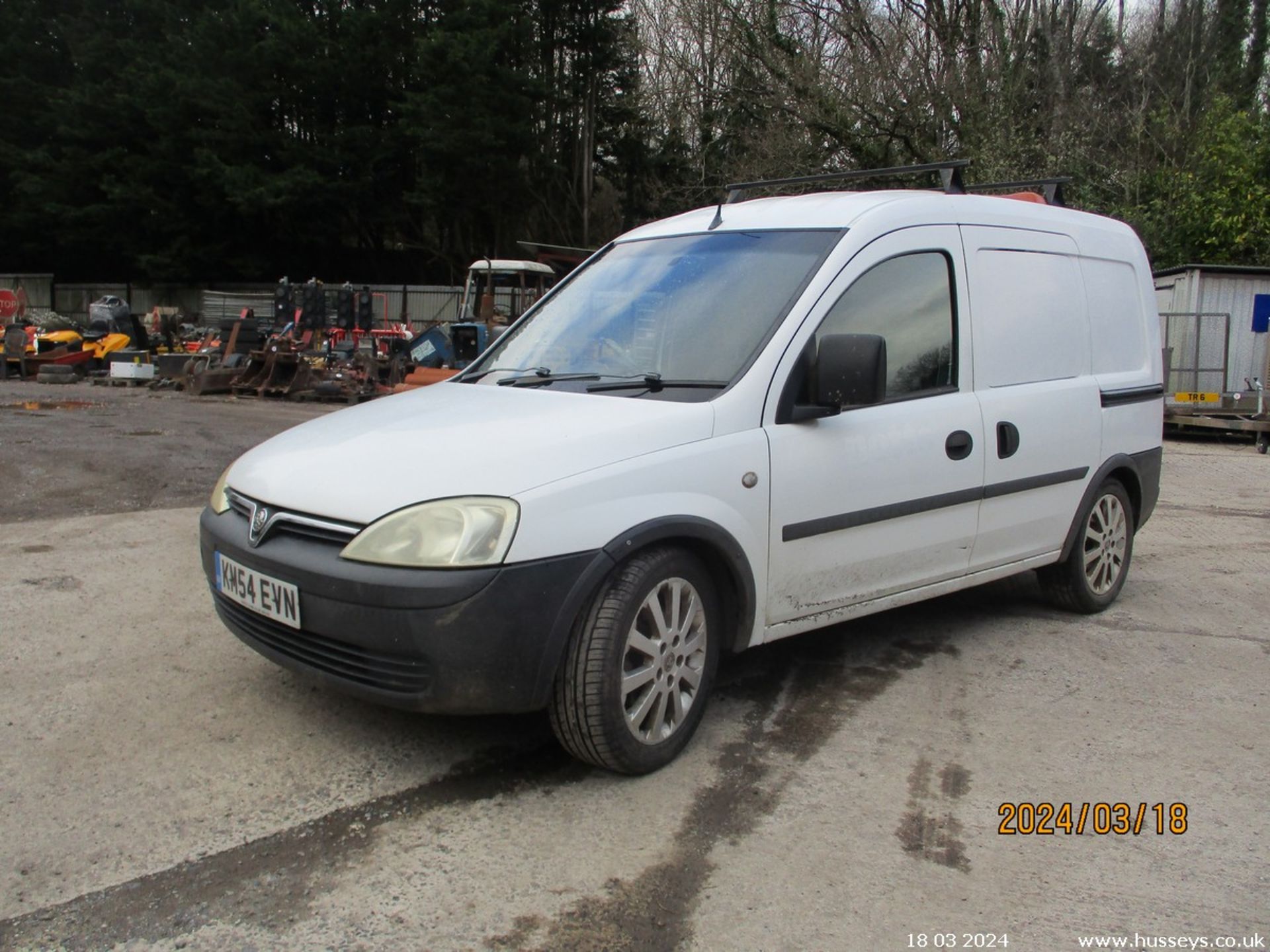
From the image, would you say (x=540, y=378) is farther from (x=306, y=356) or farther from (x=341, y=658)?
(x=306, y=356)

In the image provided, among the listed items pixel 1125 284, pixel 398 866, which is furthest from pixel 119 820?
pixel 1125 284

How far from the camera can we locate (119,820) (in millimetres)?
3074

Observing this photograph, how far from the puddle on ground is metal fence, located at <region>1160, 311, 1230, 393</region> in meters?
16.0

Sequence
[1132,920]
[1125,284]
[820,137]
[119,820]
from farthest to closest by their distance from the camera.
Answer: [820,137]
[1125,284]
[119,820]
[1132,920]

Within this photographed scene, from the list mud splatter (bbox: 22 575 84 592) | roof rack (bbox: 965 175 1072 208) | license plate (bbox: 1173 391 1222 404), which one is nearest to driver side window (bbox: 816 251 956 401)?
roof rack (bbox: 965 175 1072 208)

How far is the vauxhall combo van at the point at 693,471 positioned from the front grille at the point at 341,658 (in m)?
0.01

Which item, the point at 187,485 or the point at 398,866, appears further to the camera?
the point at 187,485

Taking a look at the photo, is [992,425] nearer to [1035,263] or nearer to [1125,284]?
[1035,263]

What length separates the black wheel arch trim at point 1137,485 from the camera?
5.14 meters

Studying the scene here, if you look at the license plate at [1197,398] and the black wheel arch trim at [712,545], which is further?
the license plate at [1197,398]

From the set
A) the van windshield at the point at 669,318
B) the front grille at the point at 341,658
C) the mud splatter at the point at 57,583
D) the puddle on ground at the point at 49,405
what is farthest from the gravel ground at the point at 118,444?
the front grille at the point at 341,658

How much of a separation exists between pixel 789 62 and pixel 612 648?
72.2ft

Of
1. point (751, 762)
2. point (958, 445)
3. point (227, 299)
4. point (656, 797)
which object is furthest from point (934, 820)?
point (227, 299)
